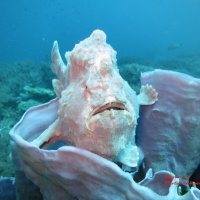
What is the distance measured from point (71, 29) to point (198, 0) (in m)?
62.8

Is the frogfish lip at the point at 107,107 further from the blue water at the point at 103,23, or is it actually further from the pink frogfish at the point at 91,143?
the blue water at the point at 103,23

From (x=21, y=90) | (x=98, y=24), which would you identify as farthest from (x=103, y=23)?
(x=21, y=90)

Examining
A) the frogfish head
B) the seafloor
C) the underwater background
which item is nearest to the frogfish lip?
the frogfish head

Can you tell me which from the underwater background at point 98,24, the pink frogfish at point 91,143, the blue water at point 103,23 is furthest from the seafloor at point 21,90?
the blue water at point 103,23

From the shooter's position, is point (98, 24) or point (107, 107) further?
point (98, 24)

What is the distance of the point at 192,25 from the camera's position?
134 m

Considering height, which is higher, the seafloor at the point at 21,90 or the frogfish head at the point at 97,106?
the frogfish head at the point at 97,106

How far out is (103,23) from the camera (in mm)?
145250

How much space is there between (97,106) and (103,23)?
148629 mm

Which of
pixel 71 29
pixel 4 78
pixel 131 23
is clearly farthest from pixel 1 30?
pixel 4 78

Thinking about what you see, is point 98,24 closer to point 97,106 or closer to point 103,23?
point 103,23

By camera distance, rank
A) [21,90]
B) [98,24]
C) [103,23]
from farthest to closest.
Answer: [103,23]
[98,24]
[21,90]

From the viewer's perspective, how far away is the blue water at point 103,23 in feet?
391

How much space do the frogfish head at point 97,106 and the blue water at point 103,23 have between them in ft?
360
